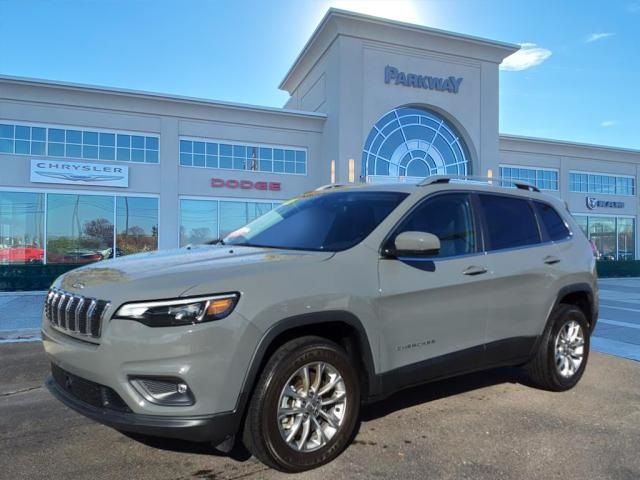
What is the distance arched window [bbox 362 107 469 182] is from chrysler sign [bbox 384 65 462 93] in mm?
1240

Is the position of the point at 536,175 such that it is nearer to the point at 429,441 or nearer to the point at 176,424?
the point at 429,441

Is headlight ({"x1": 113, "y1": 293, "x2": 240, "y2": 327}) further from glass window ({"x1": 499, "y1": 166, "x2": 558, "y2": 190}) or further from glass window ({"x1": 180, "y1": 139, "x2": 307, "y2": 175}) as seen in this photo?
glass window ({"x1": 499, "y1": 166, "x2": 558, "y2": 190})

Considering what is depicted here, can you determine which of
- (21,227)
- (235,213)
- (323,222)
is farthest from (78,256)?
(323,222)

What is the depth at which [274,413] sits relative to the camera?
2945 millimetres

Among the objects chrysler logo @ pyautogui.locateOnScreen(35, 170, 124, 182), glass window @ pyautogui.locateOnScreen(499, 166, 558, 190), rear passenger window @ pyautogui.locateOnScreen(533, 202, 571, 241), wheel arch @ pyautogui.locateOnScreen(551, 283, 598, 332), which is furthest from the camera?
glass window @ pyautogui.locateOnScreen(499, 166, 558, 190)

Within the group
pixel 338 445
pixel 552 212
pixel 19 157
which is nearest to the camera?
pixel 338 445

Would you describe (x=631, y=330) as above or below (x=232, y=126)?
below

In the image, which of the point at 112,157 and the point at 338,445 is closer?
the point at 338,445

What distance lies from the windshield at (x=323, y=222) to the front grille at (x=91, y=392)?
4.96 ft

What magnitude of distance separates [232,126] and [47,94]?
765 cm

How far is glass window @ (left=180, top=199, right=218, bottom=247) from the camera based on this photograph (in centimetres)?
2262

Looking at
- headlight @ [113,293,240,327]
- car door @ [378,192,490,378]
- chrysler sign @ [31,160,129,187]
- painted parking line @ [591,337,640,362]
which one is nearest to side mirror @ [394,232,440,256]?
car door @ [378,192,490,378]

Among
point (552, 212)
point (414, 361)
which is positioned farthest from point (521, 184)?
point (414, 361)

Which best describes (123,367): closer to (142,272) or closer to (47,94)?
(142,272)
